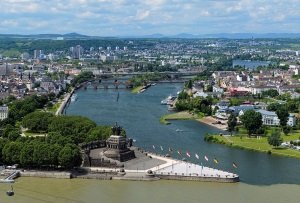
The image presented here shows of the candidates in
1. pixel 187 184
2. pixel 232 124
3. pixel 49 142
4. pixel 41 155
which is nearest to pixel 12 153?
pixel 41 155

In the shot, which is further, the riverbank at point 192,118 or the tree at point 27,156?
the riverbank at point 192,118

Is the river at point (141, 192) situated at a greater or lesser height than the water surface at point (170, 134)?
greater

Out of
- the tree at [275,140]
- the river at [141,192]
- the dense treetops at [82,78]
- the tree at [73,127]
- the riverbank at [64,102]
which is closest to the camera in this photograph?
the river at [141,192]

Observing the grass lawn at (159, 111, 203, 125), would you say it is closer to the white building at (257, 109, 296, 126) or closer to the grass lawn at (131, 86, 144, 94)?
the white building at (257, 109, 296, 126)

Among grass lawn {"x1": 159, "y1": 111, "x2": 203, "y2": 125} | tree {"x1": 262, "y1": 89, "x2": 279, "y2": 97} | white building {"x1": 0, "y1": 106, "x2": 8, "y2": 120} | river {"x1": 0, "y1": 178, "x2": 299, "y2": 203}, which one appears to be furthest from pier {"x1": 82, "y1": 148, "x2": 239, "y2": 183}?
tree {"x1": 262, "y1": 89, "x2": 279, "y2": 97}

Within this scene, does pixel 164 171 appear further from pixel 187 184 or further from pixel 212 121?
pixel 212 121

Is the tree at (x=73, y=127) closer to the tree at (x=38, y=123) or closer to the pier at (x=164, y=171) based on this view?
the tree at (x=38, y=123)

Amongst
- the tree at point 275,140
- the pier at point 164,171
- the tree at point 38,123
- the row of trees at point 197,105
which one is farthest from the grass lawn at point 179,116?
the pier at point 164,171

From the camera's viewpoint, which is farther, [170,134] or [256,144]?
[170,134]
